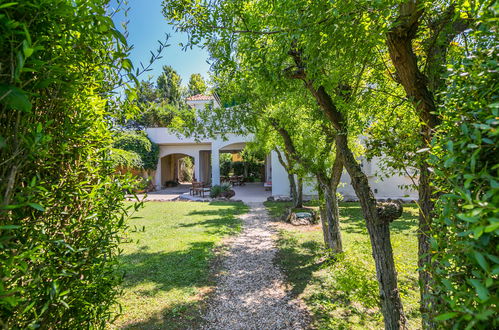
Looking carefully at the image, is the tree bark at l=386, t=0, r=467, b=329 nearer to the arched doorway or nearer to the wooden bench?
the wooden bench

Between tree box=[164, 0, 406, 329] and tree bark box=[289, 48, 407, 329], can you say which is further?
tree bark box=[289, 48, 407, 329]

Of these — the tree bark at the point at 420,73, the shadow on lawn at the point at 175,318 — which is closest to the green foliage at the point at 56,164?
the tree bark at the point at 420,73

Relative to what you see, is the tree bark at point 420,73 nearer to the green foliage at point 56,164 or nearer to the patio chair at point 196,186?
the green foliage at point 56,164

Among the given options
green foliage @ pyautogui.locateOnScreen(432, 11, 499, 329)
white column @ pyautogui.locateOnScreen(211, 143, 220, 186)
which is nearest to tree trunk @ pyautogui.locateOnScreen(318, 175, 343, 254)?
green foliage @ pyautogui.locateOnScreen(432, 11, 499, 329)

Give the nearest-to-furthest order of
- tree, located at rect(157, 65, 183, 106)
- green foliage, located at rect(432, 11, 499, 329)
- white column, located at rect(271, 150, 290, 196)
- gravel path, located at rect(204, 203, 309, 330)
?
green foliage, located at rect(432, 11, 499, 329), gravel path, located at rect(204, 203, 309, 330), white column, located at rect(271, 150, 290, 196), tree, located at rect(157, 65, 183, 106)

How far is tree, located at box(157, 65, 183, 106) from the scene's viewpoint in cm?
3403

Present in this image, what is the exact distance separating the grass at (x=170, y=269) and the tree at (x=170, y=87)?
2683 cm

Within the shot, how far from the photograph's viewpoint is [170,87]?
34688mm

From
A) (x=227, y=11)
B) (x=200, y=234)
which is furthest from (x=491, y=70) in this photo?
(x=200, y=234)

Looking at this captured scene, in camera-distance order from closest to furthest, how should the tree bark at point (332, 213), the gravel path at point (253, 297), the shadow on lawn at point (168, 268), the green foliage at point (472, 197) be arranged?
the green foliage at point (472, 197) < the gravel path at point (253, 297) < the shadow on lawn at point (168, 268) < the tree bark at point (332, 213)

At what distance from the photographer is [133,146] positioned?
20094 mm

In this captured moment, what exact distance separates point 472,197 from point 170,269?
6.04m

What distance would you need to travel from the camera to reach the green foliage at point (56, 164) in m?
0.93

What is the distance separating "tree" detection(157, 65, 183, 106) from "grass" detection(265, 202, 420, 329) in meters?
30.3
